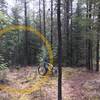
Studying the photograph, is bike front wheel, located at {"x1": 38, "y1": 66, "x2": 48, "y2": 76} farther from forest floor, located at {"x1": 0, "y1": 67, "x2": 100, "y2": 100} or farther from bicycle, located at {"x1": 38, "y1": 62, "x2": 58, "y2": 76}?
forest floor, located at {"x1": 0, "y1": 67, "x2": 100, "y2": 100}

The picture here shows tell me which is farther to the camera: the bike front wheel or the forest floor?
the bike front wheel

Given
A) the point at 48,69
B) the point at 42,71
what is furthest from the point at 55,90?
the point at 42,71

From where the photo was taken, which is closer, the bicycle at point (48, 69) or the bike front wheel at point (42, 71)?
the bicycle at point (48, 69)

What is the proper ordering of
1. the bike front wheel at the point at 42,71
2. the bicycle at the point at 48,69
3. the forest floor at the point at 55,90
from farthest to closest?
the bike front wheel at the point at 42,71
the bicycle at the point at 48,69
the forest floor at the point at 55,90

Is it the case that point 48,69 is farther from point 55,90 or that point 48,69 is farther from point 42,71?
point 55,90

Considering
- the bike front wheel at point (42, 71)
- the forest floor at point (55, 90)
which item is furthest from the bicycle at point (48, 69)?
the forest floor at point (55, 90)

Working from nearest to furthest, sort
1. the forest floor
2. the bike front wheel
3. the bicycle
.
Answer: the forest floor
the bicycle
the bike front wheel

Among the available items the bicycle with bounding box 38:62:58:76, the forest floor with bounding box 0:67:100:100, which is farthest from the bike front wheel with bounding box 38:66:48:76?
the forest floor with bounding box 0:67:100:100

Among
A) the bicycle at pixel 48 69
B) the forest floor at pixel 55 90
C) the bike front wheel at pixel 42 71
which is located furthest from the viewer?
the bike front wheel at pixel 42 71

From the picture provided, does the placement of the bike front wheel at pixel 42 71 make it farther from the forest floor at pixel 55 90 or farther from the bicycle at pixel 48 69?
the forest floor at pixel 55 90

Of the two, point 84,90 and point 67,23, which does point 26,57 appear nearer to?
point 67,23

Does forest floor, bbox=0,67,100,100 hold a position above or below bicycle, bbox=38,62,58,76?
below

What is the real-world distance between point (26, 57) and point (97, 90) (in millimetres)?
21414

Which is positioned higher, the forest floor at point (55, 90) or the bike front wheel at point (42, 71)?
the bike front wheel at point (42, 71)
